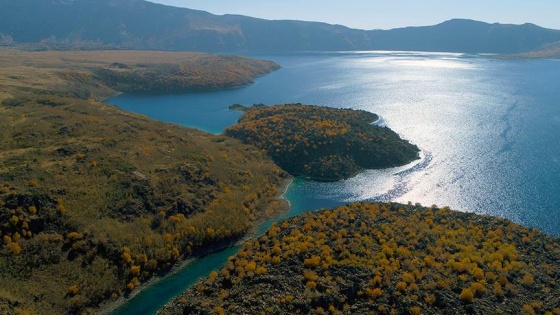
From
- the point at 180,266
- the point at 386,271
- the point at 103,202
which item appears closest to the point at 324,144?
the point at 180,266

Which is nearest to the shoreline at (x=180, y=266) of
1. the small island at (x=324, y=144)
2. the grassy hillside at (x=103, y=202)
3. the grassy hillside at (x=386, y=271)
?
the grassy hillside at (x=103, y=202)

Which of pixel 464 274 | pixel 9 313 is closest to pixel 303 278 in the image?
pixel 464 274

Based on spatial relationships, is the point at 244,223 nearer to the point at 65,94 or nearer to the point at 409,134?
the point at 409,134

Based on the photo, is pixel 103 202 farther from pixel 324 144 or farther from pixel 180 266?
pixel 324 144

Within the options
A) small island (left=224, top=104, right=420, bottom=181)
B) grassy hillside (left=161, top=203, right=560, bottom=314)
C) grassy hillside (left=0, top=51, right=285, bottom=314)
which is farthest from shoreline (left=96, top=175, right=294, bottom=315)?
small island (left=224, top=104, right=420, bottom=181)

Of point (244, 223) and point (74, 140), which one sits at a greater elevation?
point (74, 140)

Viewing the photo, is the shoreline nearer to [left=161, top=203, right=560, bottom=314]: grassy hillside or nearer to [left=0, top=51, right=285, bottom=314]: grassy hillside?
[left=0, top=51, right=285, bottom=314]: grassy hillside
